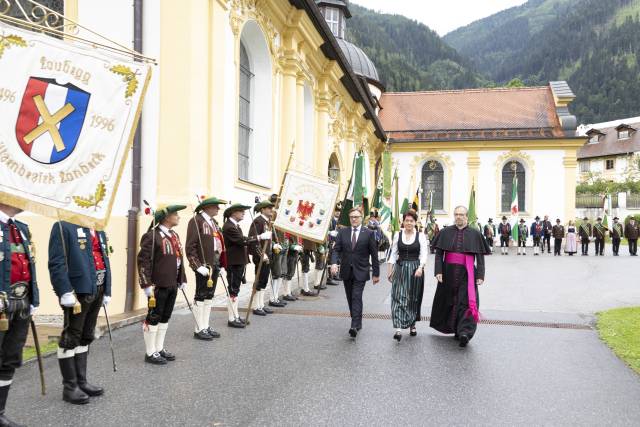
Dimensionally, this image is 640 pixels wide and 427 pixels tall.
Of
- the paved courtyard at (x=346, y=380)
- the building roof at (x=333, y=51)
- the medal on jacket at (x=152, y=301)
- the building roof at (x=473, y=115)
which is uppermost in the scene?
the building roof at (x=473, y=115)

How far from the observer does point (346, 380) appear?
5.50 meters

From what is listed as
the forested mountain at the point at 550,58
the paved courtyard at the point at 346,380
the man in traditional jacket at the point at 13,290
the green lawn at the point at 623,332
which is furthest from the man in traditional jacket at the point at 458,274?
the forested mountain at the point at 550,58

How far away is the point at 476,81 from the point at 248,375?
102064 millimetres

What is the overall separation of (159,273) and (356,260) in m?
2.83

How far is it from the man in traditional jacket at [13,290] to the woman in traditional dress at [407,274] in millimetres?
4721

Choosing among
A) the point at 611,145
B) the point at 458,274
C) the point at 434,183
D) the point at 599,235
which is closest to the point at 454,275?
the point at 458,274

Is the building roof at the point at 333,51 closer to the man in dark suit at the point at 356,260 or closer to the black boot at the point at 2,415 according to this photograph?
the man in dark suit at the point at 356,260

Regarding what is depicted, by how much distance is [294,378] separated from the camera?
217 inches

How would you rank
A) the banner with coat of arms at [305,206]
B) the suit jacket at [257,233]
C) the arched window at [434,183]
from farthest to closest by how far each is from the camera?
the arched window at [434,183]
the banner with coat of arms at [305,206]
the suit jacket at [257,233]

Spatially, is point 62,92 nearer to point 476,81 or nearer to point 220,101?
point 220,101

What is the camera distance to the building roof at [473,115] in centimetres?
3962

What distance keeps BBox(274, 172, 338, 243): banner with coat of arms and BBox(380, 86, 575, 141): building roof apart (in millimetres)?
31445

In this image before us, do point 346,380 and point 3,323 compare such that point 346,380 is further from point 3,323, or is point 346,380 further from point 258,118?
point 258,118

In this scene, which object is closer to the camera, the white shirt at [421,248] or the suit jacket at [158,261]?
the suit jacket at [158,261]
